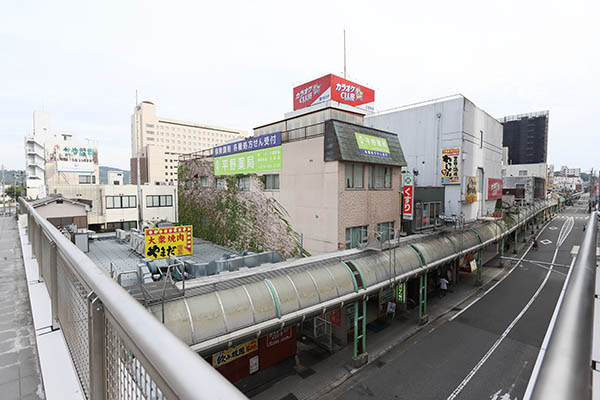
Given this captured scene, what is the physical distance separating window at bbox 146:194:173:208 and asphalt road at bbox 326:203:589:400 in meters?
46.8

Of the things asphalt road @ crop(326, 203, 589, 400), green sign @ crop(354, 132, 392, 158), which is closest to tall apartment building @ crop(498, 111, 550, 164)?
asphalt road @ crop(326, 203, 589, 400)

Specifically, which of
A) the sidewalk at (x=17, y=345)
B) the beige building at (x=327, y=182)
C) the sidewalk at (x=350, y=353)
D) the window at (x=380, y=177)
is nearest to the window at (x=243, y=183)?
the beige building at (x=327, y=182)

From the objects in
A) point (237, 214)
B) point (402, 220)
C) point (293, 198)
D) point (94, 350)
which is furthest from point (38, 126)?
point (94, 350)

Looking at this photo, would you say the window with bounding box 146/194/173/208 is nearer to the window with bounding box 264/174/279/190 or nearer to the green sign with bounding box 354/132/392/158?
the window with bounding box 264/174/279/190

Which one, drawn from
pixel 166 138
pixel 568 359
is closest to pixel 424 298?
pixel 568 359

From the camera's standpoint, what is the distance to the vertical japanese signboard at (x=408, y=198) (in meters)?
22.9

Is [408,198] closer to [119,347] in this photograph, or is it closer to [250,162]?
[250,162]

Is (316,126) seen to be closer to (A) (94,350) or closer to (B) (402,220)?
(B) (402,220)

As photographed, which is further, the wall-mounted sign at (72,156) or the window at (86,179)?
the window at (86,179)

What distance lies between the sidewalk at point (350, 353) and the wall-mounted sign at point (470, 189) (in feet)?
26.0

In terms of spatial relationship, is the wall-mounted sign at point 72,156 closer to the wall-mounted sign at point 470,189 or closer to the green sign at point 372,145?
the green sign at point 372,145

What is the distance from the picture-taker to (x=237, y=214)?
2797 cm

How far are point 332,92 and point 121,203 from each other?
40438mm

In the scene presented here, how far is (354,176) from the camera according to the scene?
2028 cm
